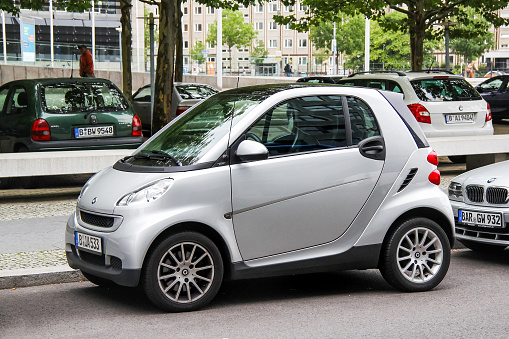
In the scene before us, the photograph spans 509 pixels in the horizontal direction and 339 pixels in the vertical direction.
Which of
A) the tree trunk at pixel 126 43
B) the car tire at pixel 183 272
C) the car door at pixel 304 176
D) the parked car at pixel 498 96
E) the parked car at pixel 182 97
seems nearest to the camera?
the car tire at pixel 183 272

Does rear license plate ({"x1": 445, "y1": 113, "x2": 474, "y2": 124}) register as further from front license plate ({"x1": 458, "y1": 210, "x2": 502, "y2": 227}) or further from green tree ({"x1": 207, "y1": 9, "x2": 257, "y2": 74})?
green tree ({"x1": 207, "y1": 9, "x2": 257, "y2": 74})

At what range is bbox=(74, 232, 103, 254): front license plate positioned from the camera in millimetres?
6023

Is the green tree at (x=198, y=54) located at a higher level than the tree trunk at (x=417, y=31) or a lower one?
higher

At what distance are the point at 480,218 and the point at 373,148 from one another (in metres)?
2.08

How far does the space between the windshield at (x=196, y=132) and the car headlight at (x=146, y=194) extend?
267 mm

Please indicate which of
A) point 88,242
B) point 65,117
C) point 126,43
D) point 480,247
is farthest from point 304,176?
point 126,43

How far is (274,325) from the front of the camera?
18.8 ft

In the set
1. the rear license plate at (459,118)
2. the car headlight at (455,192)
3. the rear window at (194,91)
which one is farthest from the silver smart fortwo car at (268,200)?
the rear window at (194,91)

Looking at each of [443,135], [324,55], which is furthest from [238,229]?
[324,55]

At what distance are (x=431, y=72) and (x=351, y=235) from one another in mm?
9453

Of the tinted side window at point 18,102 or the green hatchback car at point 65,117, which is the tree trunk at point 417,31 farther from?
the tinted side window at point 18,102

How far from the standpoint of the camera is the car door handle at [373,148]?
257 inches

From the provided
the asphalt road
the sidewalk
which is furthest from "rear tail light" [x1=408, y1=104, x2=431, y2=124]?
the asphalt road

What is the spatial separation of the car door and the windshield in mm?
231
